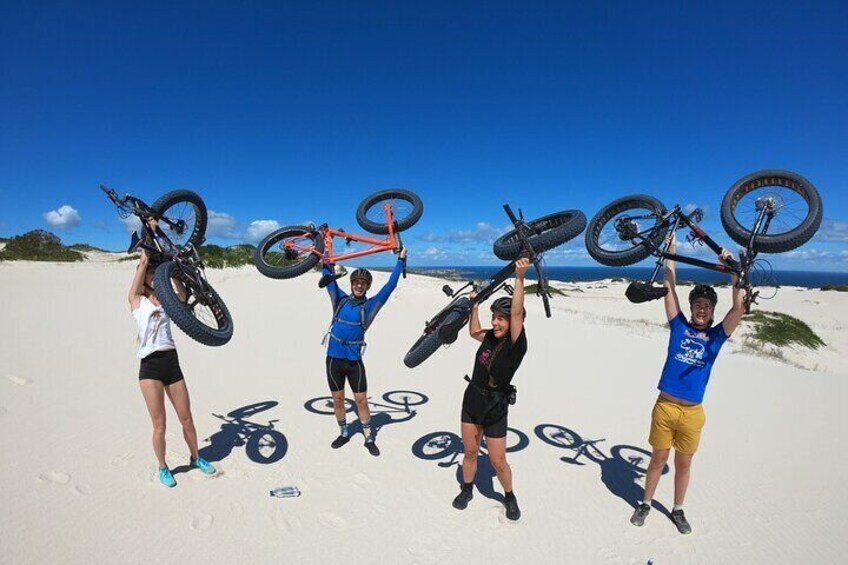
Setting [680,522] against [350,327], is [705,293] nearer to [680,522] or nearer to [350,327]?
[680,522]

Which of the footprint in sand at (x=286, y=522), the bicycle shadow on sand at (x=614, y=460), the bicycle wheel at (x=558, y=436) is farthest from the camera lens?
the bicycle wheel at (x=558, y=436)

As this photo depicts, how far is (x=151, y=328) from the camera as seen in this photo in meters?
4.32

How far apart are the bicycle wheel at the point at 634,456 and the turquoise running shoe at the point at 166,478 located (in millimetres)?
5651

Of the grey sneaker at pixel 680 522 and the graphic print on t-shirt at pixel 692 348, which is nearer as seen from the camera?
the graphic print on t-shirt at pixel 692 348

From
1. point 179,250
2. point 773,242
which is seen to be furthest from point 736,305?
point 179,250

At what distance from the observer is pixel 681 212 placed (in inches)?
198

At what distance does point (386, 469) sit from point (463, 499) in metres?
1.17

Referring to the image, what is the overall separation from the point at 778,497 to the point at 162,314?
733cm

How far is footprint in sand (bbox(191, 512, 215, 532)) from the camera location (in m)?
3.93

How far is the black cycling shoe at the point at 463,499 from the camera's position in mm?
4477

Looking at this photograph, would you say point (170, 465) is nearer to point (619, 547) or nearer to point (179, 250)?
point (179, 250)

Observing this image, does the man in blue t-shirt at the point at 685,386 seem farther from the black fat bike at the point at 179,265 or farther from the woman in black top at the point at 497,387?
the black fat bike at the point at 179,265

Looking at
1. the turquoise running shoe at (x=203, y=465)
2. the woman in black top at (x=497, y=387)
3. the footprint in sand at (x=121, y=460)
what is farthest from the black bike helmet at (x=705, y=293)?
the footprint in sand at (x=121, y=460)

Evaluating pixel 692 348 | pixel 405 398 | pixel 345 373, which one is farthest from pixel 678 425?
pixel 405 398
